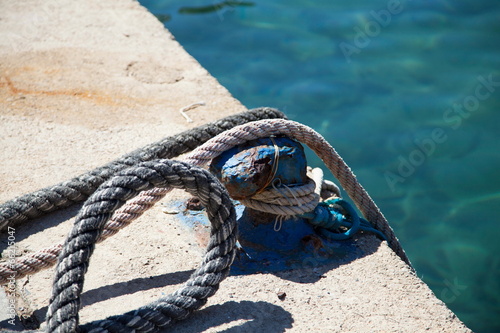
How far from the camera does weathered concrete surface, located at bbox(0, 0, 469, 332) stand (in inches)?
79.4

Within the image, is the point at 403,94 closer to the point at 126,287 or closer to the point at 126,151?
the point at 126,151

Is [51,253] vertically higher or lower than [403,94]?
higher

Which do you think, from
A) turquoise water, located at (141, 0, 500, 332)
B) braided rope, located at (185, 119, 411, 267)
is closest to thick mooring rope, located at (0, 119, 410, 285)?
braided rope, located at (185, 119, 411, 267)

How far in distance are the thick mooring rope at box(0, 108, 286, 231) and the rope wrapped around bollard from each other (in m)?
0.78

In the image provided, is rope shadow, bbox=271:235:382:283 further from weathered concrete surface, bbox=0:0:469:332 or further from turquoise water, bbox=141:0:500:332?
turquoise water, bbox=141:0:500:332

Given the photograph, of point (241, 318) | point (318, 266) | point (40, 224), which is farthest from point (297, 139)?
point (40, 224)

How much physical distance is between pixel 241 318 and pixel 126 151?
1.24 meters

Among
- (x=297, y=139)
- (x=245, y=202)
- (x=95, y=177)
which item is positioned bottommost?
(x=95, y=177)

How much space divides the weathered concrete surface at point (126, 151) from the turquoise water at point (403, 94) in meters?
1.26

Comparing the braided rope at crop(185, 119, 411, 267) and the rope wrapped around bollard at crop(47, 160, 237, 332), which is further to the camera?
the braided rope at crop(185, 119, 411, 267)

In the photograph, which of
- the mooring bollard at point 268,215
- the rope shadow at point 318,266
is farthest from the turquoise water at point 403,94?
the mooring bollard at point 268,215

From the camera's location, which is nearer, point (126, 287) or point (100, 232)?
point (100, 232)

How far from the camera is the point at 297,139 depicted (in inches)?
92.0

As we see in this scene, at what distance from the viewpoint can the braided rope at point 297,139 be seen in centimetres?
215
